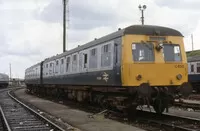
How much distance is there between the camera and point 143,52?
13.6m

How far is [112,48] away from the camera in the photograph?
1454cm

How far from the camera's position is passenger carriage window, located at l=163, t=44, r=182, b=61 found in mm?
13952

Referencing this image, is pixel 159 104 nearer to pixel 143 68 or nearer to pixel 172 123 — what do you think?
pixel 172 123

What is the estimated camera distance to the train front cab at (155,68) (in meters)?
13.2

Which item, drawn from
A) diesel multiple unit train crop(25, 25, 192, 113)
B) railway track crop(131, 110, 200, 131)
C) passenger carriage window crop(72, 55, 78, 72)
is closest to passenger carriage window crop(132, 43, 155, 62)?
diesel multiple unit train crop(25, 25, 192, 113)

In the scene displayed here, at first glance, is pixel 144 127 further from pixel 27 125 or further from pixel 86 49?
pixel 86 49

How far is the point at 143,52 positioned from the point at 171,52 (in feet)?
3.87

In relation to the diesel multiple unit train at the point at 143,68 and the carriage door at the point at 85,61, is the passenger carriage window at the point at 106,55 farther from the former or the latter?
the carriage door at the point at 85,61

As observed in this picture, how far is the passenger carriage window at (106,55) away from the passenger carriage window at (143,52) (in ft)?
5.11

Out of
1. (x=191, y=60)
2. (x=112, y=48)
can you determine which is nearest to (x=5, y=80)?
(x=191, y=60)

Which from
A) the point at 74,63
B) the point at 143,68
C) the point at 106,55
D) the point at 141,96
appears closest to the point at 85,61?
the point at 74,63

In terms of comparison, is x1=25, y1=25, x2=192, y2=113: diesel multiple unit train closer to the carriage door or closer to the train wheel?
the train wheel

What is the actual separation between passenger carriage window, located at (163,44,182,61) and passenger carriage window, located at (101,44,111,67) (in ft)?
7.09

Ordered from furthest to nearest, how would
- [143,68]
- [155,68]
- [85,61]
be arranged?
[85,61] < [155,68] < [143,68]
